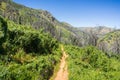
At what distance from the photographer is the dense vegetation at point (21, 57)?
3266 cm

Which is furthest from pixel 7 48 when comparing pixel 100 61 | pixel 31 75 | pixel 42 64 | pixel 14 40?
pixel 100 61

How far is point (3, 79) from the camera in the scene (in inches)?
1104

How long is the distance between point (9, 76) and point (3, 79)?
5.05 feet

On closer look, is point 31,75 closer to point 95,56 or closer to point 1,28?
point 1,28

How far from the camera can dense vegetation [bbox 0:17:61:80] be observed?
107 ft

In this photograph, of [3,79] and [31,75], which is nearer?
[3,79]

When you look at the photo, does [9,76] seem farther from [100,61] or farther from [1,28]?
[100,61]

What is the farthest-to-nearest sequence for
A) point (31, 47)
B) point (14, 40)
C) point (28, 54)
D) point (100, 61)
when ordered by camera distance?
point (100, 61), point (31, 47), point (28, 54), point (14, 40)

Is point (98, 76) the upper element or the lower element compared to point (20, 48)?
lower

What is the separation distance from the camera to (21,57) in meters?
47.6

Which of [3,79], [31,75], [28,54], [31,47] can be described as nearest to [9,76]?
[3,79]

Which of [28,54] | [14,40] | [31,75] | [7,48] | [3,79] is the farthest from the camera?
[28,54]

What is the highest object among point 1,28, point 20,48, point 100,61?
point 1,28

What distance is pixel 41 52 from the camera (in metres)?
58.8
